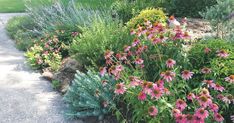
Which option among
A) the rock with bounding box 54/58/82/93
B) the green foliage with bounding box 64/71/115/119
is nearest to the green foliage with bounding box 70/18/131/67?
the rock with bounding box 54/58/82/93

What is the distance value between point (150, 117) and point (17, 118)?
191 cm

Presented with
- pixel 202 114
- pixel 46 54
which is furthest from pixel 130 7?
pixel 202 114

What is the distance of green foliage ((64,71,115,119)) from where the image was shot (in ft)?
14.7

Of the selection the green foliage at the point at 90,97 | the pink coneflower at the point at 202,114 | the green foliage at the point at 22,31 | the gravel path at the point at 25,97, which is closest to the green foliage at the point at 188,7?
the green foliage at the point at 22,31

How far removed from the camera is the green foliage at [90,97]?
4480 millimetres

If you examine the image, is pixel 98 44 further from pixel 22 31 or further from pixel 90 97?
pixel 22 31

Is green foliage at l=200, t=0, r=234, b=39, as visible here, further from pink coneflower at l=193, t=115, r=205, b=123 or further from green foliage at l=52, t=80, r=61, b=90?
pink coneflower at l=193, t=115, r=205, b=123

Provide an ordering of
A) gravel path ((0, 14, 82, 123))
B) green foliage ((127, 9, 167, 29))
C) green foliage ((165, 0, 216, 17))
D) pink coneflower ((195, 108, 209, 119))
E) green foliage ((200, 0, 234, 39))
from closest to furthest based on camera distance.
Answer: pink coneflower ((195, 108, 209, 119)) < gravel path ((0, 14, 82, 123)) < green foliage ((200, 0, 234, 39)) < green foliage ((127, 9, 167, 29)) < green foliage ((165, 0, 216, 17))

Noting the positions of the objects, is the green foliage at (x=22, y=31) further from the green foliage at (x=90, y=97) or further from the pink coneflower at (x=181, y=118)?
the pink coneflower at (x=181, y=118)

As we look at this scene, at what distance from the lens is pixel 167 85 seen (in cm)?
380

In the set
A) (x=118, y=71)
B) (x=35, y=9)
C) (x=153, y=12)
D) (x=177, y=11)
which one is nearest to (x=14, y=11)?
(x=35, y=9)

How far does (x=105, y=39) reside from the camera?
19.4 feet

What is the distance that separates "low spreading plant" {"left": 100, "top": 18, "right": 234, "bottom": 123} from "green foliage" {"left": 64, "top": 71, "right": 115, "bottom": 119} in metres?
0.20

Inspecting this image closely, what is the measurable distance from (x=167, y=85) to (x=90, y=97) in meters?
1.14
